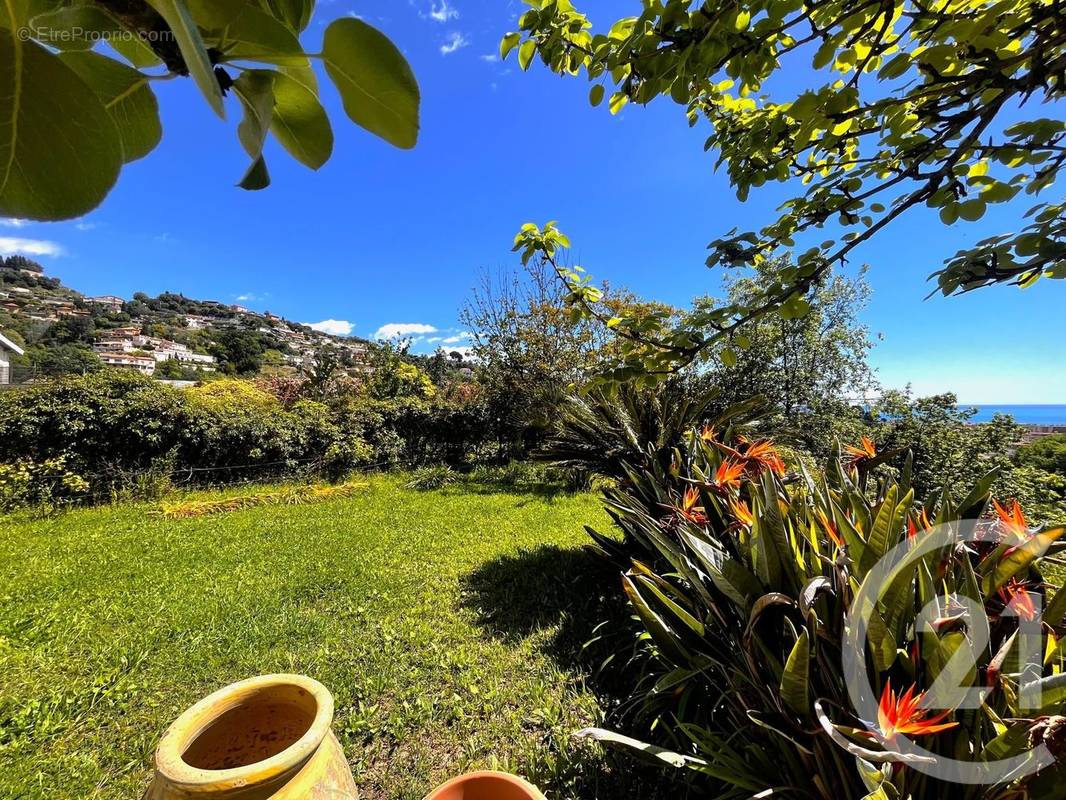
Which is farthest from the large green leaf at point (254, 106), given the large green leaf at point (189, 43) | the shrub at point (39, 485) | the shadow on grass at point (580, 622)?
the shrub at point (39, 485)

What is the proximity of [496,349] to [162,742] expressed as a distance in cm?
1140

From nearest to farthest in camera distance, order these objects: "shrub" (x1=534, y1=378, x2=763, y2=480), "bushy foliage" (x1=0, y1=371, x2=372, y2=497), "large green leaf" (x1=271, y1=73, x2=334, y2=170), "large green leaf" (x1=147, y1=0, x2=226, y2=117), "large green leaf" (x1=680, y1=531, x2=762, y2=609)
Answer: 1. "large green leaf" (x1=147, y1=0, x2=226, y2=117)
2. "large green leaf" (x1=271, y1=73, x2=334, y2=170)
3. "large green leaf" (x1=680, y1=531, x2=762, y2=609)
4. "shrub" (x1=534, y1=378, x2=763, y2=480)
5. "bushy foliage" (x1=0, y1=371, x2=372, y2=497)

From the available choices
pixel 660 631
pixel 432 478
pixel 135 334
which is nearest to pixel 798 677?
pixel 660 631

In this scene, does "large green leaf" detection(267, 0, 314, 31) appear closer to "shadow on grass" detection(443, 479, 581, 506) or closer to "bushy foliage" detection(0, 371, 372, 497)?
"shadow on grass" detection(443, 479, 581, 506)

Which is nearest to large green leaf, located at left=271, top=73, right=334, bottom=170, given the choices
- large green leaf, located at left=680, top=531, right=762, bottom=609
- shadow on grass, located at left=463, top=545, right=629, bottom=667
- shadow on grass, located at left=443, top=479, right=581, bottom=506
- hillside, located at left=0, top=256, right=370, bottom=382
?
large green leaf, located at left=680, top=531, right=762, bottom=609

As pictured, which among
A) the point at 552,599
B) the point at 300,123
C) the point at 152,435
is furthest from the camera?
the point at 152,435

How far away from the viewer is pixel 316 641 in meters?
3.41

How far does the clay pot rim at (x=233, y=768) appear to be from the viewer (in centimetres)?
119

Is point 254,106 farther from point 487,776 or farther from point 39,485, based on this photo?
point 39,485

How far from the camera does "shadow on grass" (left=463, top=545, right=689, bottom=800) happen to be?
7.06 feet

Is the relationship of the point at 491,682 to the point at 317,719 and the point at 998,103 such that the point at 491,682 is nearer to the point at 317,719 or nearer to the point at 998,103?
the point at 317,719

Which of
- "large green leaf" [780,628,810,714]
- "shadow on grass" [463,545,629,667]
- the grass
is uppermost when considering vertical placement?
"large green leaf" [780,628,810,714]

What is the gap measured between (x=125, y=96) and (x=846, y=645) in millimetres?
1933

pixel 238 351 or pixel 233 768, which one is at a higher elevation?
pixel 238 351
